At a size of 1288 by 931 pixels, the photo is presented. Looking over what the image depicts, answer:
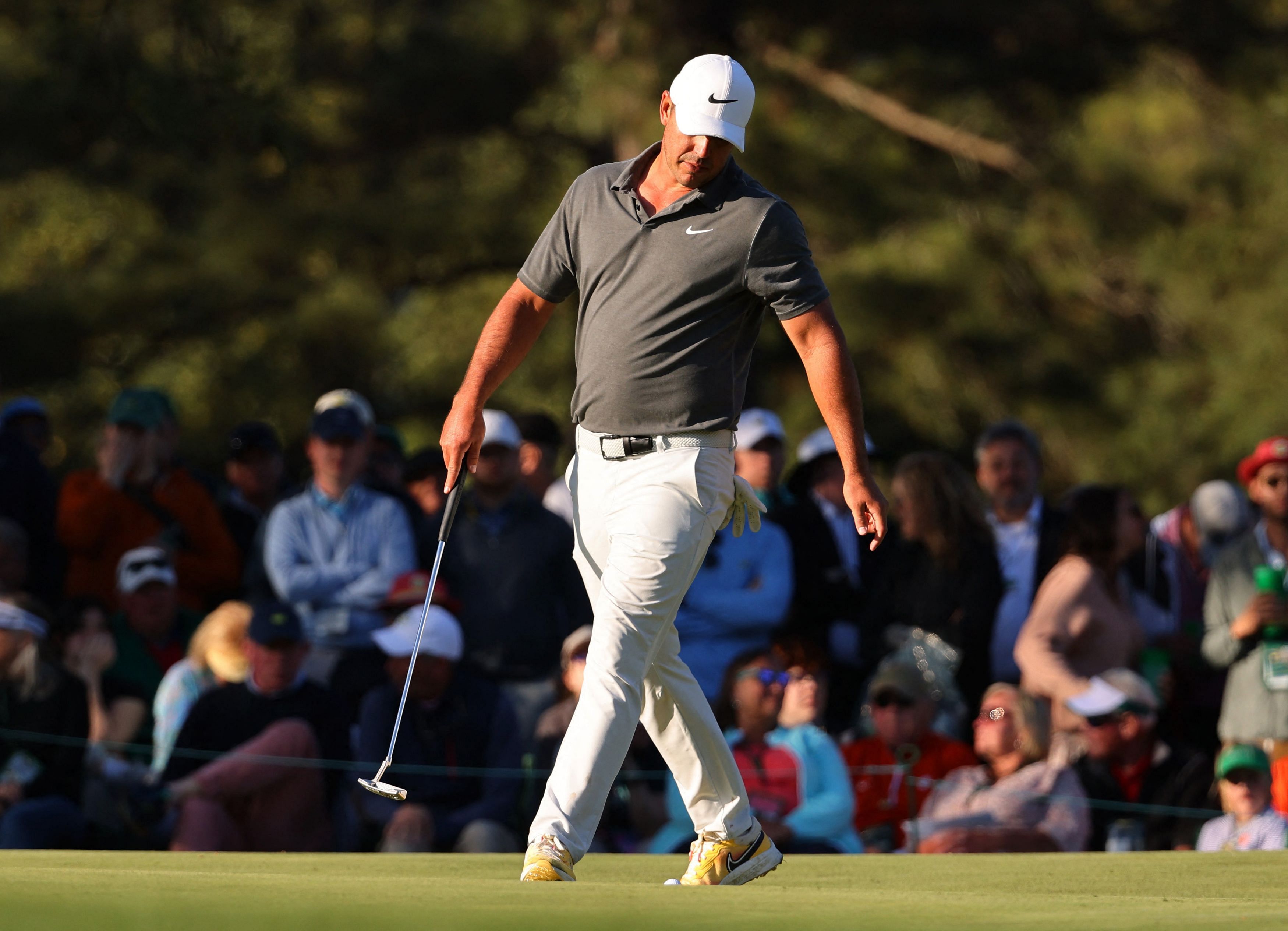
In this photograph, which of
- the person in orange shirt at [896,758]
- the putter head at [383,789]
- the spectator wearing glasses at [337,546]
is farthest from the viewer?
the spectator wearing glasses at [337,546]

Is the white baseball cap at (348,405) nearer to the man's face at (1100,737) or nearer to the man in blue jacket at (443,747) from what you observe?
the man in blue jacket at (443,747)

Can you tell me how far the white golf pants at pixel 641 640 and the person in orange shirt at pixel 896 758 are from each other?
2603 mm

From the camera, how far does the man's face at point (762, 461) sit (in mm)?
9539

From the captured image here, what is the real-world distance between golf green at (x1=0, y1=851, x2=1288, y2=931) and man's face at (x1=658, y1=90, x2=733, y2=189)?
1759 millimetres

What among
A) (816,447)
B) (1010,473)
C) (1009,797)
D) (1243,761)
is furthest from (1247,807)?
(816,447)

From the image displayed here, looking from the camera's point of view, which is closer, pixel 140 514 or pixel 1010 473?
pixel 1010 473

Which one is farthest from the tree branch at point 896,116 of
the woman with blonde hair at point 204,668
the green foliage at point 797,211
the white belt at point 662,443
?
the white belt at point 662,443

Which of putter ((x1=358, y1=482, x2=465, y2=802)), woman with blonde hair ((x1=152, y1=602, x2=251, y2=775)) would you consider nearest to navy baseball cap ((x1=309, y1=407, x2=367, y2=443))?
woman with blonde hair ((x1=152, y1=602, x2=251, y2=775))

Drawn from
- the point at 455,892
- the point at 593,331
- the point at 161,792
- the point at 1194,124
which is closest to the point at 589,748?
the point at 455,892

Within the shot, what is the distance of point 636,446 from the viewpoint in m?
5.39

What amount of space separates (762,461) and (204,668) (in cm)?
261

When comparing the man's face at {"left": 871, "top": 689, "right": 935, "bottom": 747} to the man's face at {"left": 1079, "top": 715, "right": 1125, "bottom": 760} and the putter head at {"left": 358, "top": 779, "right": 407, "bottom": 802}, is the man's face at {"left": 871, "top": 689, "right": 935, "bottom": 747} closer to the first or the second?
the man's face at {"left": 1079, "top": 715, "right": 1125, "bottom": 760}

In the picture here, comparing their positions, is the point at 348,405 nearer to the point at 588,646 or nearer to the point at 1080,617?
the point at 588,646

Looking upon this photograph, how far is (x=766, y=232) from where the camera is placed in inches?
209
